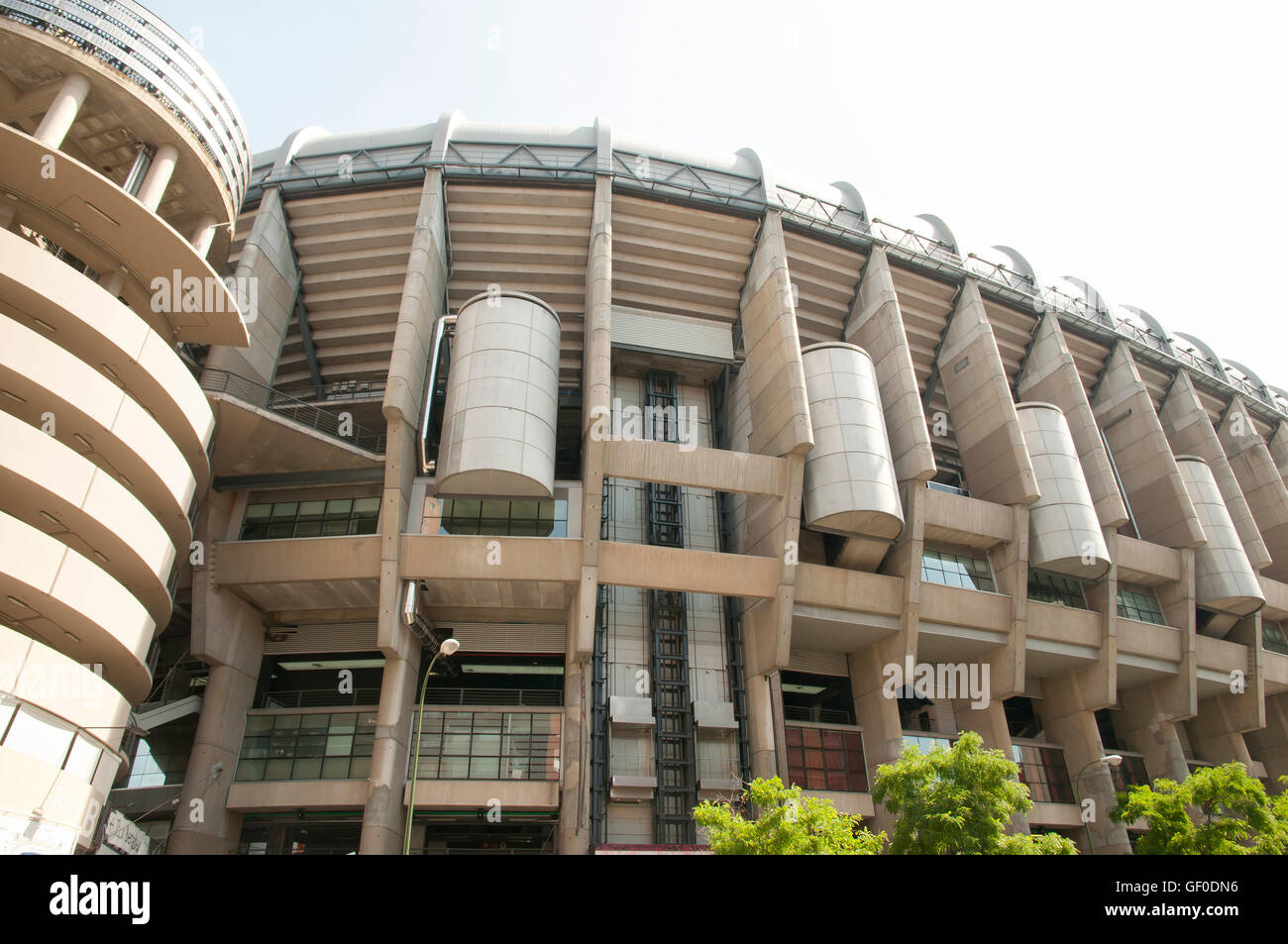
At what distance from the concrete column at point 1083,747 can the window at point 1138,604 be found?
5172mm

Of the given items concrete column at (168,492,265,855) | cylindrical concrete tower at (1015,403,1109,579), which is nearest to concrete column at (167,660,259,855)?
concrete column at (168,492,265,855)

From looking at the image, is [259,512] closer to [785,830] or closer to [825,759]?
[785,830]

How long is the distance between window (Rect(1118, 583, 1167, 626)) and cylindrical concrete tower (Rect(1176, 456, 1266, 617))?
217 centimetres

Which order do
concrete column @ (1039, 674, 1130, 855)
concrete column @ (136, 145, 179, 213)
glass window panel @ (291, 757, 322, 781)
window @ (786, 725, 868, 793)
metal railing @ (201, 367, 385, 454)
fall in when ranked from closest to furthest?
concrete column @ (136, 145, 179, 213), glass window panel @ (291, 757, 322, 781), metal railing @ (201, 367, 385, 454), window @ (786, 725, 868, 793), concrete column @ (1039, 674, 1130, 855)

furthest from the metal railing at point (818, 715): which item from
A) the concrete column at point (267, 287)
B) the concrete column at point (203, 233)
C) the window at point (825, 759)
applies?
the concrete column at point (203, 233)

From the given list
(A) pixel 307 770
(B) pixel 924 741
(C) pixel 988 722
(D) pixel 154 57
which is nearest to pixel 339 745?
(A) pixel 307 770

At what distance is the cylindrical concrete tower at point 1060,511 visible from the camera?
3341cm

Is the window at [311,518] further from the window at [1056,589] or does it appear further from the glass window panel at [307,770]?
the window at [1056,589]

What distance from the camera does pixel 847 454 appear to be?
3052cm

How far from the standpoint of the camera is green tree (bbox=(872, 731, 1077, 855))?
18.6 m

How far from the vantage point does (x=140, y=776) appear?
93.4ft

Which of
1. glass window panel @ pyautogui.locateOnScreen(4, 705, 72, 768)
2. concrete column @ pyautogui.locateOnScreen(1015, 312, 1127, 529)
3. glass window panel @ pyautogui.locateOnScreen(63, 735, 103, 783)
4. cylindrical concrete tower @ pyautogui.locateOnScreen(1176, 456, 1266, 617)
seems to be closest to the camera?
glass window panel @ pyautogui.locateOnScreen(4, 705, 72, 768)

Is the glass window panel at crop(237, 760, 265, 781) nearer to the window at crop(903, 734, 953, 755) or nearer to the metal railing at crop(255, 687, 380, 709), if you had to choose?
the metal railing at crop(255, 687, 380, 709)
